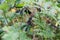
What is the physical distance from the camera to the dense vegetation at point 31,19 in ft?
3.90

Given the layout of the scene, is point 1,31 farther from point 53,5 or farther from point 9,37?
point 53,5

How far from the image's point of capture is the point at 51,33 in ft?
4.00

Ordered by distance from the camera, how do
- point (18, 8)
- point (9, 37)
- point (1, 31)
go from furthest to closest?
point (18, 8)
point (1, 31)
point (9, 37)

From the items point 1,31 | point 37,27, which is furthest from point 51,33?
point 1,31

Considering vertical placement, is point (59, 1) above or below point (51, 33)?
above

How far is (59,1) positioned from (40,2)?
23 centimetres

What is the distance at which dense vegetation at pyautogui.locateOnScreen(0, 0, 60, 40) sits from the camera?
1188mm

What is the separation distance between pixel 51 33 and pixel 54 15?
113 millimetres

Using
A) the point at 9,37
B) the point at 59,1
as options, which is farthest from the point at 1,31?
the point at 59,1

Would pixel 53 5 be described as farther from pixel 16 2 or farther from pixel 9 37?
pixel 9 37

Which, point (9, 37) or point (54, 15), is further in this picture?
point (54, 15)

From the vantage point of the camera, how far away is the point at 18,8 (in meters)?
1.31

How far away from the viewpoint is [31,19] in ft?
3.97

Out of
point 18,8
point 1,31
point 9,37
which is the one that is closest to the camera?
point 9,37
